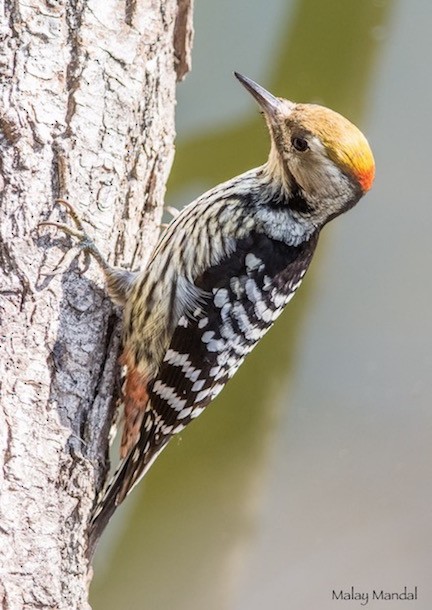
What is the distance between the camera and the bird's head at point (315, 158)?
10.5ft

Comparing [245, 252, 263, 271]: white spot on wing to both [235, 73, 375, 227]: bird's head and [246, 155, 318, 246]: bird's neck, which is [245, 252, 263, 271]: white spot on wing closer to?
[246, 155, 318, 246]: bird's neck

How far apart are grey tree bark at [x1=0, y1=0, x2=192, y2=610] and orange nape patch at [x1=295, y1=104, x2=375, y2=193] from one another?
63 cm

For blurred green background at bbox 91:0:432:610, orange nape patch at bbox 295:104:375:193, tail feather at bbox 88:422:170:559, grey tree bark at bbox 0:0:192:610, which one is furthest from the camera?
blurred green background at bbox 91:0:432:610

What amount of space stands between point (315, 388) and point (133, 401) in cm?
287

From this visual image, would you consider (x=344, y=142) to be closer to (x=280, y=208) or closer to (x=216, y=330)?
(x=280, y=208)

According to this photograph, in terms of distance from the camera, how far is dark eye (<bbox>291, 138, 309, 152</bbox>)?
11.0 ft

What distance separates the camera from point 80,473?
2.76 m

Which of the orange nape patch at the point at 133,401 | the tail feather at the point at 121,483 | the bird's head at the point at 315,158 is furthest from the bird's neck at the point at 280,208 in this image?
the tail feather at the point at 121,483

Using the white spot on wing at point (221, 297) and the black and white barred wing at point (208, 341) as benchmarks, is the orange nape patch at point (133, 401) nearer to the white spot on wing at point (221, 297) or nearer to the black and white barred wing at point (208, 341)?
the black and white barred wing at point (208, 341)

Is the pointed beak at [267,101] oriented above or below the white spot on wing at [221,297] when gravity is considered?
above

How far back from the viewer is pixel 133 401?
10.7 feet

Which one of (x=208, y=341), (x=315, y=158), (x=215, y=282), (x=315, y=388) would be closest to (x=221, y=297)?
(x=215, y=282)

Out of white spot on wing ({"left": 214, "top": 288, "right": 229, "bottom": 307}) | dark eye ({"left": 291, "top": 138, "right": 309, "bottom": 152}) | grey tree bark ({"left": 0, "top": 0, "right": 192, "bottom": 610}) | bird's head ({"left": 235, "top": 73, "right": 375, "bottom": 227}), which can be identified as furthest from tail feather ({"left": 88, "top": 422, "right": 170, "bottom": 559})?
dark eye ({"left": 291, "top": 138, "right": 309, "bottom": 152})

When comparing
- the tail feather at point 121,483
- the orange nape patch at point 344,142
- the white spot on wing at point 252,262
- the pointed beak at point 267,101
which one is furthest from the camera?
the pointed beak at point 267,101
